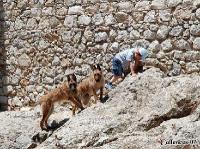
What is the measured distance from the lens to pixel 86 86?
11.2m

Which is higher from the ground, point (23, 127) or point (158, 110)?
point (158, 110)

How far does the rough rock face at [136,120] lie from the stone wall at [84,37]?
1.10m

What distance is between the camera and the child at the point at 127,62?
1118 cm

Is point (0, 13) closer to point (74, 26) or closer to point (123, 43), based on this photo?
point (74, 26)

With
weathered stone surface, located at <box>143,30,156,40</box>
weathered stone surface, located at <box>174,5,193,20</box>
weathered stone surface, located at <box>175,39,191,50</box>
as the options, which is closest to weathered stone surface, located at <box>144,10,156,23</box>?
weathered stone surface, located at <box>143,30,156,40</box>

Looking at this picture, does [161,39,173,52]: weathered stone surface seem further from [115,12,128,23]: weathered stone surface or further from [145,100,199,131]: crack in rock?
[145,100,199,131]: crack in rock

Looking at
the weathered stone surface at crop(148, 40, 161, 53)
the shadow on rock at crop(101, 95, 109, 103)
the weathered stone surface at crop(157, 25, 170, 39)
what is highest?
the weathered stone surface at crop(157, 25, 170, 39)

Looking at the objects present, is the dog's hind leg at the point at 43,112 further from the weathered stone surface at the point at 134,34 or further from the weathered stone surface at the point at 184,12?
the weathered stone surface at the point at 184,12

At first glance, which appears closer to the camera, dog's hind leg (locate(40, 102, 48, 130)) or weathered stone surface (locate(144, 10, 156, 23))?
dog's hind leg (locate(40, 102, 48, 130))

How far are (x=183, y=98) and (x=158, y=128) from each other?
897mm

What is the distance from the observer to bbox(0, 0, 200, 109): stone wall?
1153cm

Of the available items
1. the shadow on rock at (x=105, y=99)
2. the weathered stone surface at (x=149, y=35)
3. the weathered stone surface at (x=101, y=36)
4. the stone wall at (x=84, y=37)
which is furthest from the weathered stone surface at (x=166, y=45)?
the shadow on rock at (x=105, y=99)

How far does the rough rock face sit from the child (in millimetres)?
460

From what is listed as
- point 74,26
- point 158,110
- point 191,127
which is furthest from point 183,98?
point 74,26
